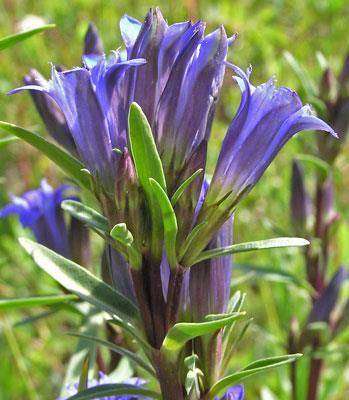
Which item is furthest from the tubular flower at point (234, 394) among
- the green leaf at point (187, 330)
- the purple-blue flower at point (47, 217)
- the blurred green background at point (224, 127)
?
the blurred green background at point (224, 127)

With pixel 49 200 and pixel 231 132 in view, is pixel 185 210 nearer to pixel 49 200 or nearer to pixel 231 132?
pixel 231 132

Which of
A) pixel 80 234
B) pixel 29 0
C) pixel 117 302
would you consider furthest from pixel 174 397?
pixel 29 0

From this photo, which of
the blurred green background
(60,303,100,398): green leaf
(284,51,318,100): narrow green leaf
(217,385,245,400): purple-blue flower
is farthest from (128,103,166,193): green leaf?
the blurred green background

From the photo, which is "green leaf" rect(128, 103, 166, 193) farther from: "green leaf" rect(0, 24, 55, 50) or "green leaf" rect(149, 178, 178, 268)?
"green leaf" rect(0, 24, 55, 50)

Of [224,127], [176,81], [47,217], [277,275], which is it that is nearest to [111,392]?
[176,81]

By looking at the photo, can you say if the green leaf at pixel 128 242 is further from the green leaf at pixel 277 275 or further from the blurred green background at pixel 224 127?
the blurred green background at pixel 224 127

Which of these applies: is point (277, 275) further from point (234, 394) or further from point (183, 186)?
point (183, 186)
